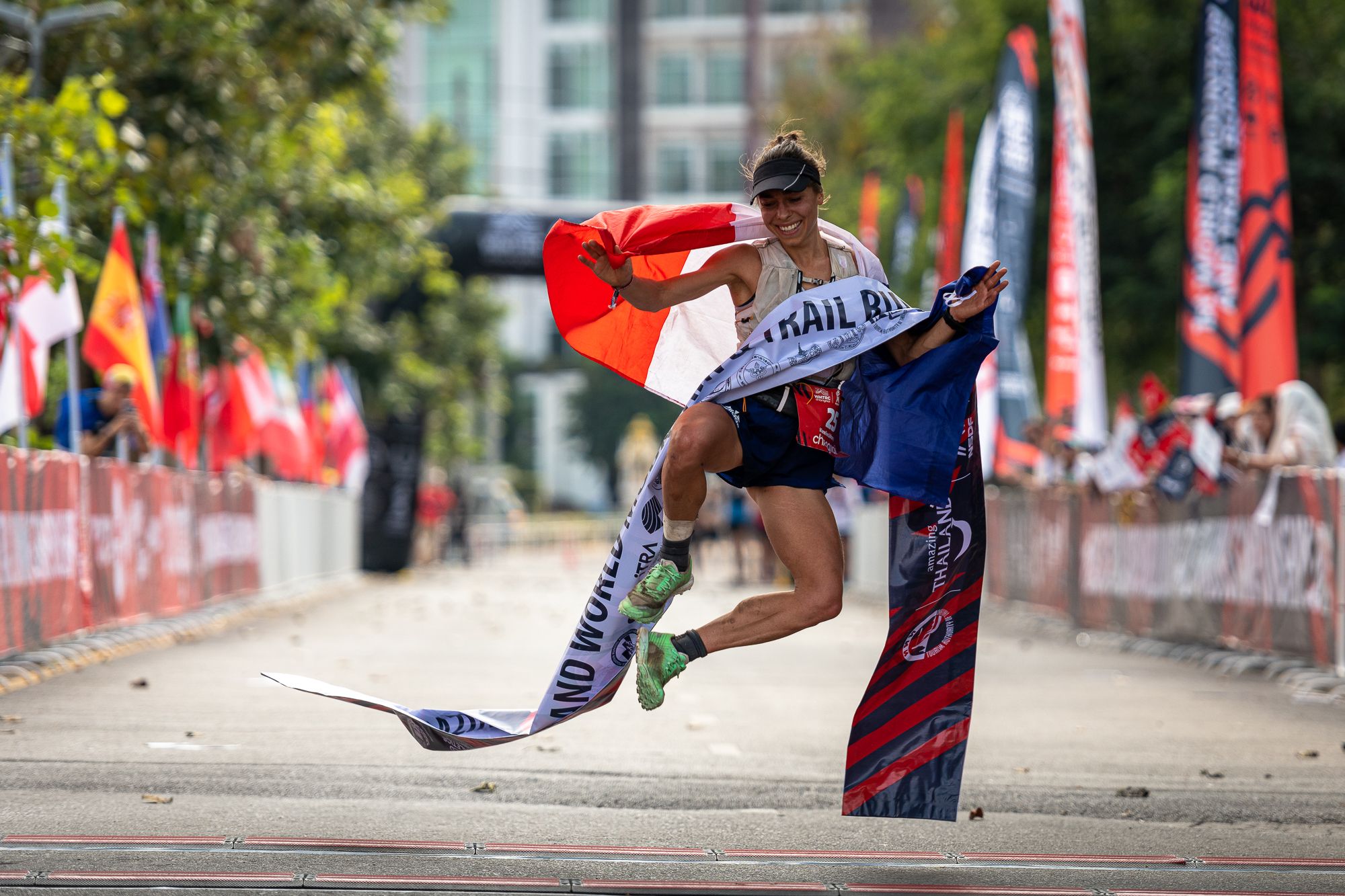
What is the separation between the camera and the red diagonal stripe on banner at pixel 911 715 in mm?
6098

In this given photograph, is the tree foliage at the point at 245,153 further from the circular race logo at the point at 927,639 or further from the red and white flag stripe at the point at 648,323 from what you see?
the circular race logo at the point at 927,639

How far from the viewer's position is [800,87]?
5566 centimetres

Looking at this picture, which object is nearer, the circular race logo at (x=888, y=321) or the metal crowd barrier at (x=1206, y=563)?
the circular race logo at (x=888, y=321)

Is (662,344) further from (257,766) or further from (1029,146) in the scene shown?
(1029,146)

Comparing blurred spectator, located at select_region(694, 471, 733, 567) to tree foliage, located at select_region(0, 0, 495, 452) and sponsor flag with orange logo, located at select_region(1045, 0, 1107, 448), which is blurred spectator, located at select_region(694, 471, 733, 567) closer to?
tree foliage, located at select_region(0, 0, 495, 452)

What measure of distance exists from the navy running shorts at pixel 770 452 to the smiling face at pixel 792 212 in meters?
0.56

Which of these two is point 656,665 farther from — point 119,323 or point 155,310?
point 155,310

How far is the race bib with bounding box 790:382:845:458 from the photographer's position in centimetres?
630

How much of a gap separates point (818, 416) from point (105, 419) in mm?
11464

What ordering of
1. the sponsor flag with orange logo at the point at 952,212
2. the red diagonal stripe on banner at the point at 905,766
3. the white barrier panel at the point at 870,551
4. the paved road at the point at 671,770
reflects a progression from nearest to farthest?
the paved road at the point at 671,770 < the red diagonal stripe on banner at the point at 905,766 < the sponsor flag with orange logo at the point at 952,212 < the white barrier panel at the point at 870,551

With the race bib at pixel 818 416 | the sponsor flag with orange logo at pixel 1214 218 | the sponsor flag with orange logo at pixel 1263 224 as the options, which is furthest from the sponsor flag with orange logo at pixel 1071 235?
the race bib at pixel 818 416

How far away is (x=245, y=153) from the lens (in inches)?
853

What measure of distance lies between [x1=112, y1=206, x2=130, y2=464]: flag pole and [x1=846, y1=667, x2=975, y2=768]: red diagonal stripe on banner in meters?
11.1

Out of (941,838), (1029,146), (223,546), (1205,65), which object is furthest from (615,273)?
(1029,146)
